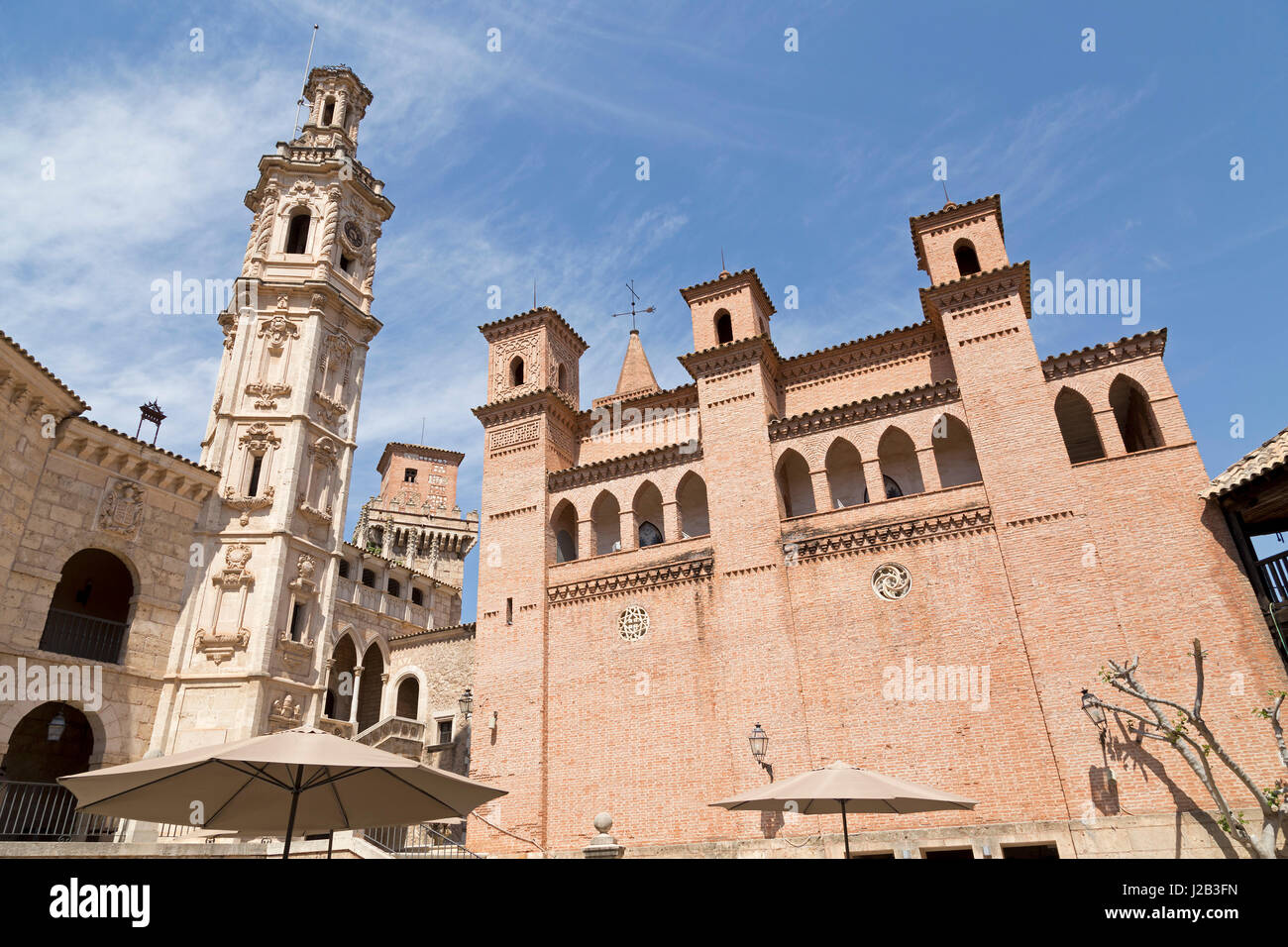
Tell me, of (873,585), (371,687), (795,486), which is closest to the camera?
(873,585)

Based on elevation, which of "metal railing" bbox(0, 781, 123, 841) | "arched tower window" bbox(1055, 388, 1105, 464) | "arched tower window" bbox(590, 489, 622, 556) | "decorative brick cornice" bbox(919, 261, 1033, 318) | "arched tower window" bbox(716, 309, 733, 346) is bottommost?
"metal railing" bbox(0, 781, 123, 841)

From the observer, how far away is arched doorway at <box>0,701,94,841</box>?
1666cm

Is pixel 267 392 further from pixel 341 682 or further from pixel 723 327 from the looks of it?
pixel 723 327

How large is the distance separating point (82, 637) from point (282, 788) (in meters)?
15.9

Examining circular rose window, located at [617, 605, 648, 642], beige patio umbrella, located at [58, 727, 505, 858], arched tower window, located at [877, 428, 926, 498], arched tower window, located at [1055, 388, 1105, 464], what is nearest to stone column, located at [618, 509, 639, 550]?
circular rose window, located at [617, 605, 648, 642]

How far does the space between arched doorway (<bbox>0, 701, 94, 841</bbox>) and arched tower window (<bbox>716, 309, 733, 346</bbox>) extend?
1860cm

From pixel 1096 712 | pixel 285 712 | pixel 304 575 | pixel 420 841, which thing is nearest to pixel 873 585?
pixel 1096 712

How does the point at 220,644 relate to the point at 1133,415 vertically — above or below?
below

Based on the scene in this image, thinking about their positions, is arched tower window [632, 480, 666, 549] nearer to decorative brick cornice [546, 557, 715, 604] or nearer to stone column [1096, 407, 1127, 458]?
decorative brick cornice [546, 557, 715, 604]

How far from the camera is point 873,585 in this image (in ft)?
56.0

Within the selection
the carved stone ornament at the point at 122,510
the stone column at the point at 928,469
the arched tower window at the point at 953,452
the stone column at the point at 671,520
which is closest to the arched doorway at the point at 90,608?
the carved stone ornament at the point at 122,510
